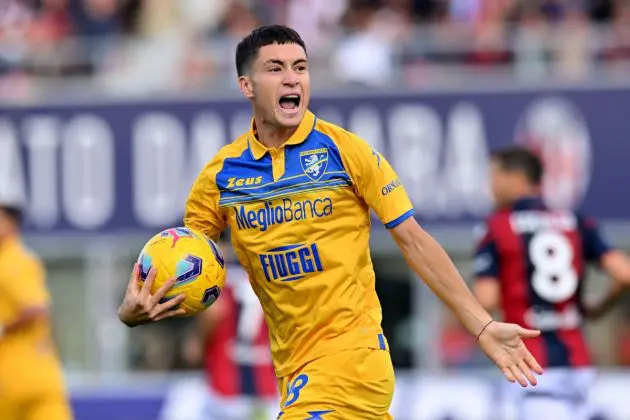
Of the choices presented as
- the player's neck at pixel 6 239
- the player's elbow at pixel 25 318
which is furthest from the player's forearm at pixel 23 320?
the player's neck at pixel 6 239

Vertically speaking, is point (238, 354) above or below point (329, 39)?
below

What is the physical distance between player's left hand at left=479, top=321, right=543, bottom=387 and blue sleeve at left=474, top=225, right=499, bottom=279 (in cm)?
285

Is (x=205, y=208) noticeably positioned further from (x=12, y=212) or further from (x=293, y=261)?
(x=12, y=212)

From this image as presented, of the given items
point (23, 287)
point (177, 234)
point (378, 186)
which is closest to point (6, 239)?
point (23, 287)

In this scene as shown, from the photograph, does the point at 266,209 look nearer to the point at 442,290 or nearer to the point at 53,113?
the point at 442,290

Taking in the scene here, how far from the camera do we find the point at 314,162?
6238mm

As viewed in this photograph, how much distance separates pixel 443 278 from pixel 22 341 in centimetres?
541

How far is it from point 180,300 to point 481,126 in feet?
31.8

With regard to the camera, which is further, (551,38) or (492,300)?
(551,38)

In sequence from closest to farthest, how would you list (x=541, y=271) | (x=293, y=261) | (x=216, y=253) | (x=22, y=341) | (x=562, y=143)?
1. (x=293, y=261)
2. (x=216, y=253)
3. (x=541, y=271)
4. (x=22, y=341)
5. (x=562, y=143)

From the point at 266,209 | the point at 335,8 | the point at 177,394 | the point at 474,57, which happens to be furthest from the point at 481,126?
the point at 266,209

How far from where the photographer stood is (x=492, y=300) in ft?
28.2

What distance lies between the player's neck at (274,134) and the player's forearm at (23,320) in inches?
178

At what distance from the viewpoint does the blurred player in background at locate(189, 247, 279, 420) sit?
1161 centimetres
